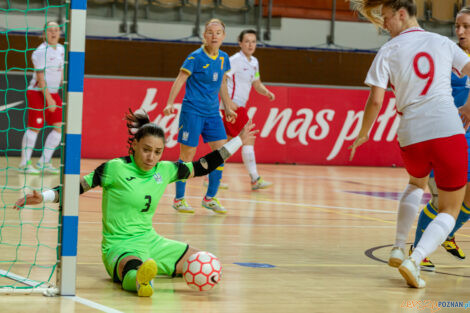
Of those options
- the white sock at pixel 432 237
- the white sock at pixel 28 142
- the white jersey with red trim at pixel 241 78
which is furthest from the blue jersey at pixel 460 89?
the white sock at pixel 28 142

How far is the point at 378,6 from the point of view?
5047 millimetres

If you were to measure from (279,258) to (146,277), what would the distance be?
174 cm

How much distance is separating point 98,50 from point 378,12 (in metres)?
9.95

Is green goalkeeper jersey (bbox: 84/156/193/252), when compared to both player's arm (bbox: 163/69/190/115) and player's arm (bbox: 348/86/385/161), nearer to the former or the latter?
player's arm (bbox: 348/86/385/161)

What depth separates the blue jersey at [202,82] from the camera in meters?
8.27

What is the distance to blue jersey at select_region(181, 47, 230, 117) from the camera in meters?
8.27

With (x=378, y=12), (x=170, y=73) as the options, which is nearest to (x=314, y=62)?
(x=170, y=73)

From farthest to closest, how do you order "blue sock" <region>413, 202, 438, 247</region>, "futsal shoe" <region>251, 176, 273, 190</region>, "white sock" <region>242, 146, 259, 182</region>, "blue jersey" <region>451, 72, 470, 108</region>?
"white sock" <region>242, 146, 259, 182</region>
"futsal shoe" <region>251, 176, 273, 190</region>
"blue jersey" <region>451, 72, 470, 108</region>
"blue sock" <region>413, 202, 438, 247</region>

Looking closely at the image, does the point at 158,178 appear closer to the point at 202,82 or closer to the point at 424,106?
the point at 424,106

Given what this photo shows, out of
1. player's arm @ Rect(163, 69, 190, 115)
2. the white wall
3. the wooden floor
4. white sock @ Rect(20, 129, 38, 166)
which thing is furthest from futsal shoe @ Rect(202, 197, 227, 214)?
the white wall

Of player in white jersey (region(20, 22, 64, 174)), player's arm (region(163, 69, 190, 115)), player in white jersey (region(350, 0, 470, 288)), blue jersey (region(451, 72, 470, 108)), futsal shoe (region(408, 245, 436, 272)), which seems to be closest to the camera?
player in white jersey (region(350, 0, 470, 288))

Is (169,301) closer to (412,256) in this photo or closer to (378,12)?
(412,256)

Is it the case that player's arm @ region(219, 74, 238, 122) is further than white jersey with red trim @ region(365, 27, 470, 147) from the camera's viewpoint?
Yes

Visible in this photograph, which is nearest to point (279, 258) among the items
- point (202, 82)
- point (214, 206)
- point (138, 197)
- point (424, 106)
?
point (138, 197)
